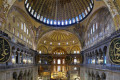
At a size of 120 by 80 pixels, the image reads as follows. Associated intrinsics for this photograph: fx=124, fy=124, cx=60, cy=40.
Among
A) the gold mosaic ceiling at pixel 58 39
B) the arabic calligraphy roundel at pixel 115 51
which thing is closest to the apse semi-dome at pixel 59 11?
the gold mosaic ceiling at pixel 58 39

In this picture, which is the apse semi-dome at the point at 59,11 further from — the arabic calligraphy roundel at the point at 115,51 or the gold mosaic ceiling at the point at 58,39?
the arabic calligraphy roundel at the point at 115,51

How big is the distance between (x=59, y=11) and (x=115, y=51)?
2373cm

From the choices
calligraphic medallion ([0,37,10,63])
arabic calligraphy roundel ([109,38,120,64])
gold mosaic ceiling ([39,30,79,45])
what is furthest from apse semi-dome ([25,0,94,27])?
arabic calligraphy roundel ([109,38,120,64])

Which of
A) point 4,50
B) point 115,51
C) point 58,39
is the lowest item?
point 115,51

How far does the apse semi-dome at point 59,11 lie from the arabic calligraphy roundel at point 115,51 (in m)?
15.9

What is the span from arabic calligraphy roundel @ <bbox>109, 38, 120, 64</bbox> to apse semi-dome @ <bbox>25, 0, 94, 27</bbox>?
52.1ft

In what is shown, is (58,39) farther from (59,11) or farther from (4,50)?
(4,50)

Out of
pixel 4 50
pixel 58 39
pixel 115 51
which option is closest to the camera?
pixel 115 51

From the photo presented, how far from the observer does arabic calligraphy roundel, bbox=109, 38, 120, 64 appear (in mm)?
14804

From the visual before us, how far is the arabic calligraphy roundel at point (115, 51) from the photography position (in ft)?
48.6

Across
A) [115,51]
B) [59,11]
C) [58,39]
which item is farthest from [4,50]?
[58,39]

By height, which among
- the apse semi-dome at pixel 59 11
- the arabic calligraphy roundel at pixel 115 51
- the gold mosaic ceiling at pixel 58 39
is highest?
the apse semi-dome at pixel 59 11

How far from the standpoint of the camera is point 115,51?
606 inches

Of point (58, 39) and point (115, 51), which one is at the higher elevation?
point (58, 39)
